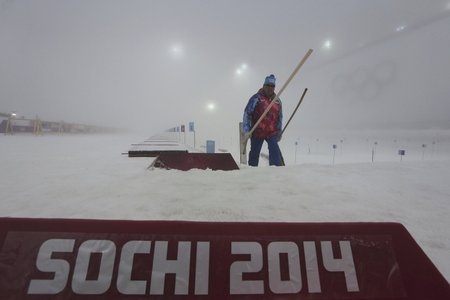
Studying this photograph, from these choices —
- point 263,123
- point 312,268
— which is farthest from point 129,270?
point 263,123

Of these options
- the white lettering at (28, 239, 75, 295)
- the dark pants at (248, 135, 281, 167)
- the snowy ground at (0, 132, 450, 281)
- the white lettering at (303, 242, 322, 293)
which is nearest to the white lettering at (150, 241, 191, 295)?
the white lettering at (28, 239, 75, 295)

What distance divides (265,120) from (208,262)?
441 centimetres

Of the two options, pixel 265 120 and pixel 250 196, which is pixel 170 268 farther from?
pixel 265 120

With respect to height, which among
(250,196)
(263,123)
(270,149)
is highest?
(263,123)

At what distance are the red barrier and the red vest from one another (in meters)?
4.16

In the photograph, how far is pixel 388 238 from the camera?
1021 mm

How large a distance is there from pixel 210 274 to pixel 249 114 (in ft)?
14.7

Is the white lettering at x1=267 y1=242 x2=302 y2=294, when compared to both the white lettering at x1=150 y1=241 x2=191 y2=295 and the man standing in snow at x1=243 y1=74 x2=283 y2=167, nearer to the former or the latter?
the white lettering at x1=150 y1=241 x2=191 y2=295

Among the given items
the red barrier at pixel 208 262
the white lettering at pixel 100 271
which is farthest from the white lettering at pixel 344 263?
the white lettering at pixel 100 271

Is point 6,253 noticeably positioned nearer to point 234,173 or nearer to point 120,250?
point 120,250

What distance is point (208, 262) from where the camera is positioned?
91 cm

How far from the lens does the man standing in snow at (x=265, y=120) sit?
5086mm

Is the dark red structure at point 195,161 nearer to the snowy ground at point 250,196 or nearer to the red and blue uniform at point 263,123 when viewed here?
the snowy ground at point 250,196

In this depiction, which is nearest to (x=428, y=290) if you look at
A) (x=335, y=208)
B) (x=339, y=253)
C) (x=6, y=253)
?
(x=339, y=253)
